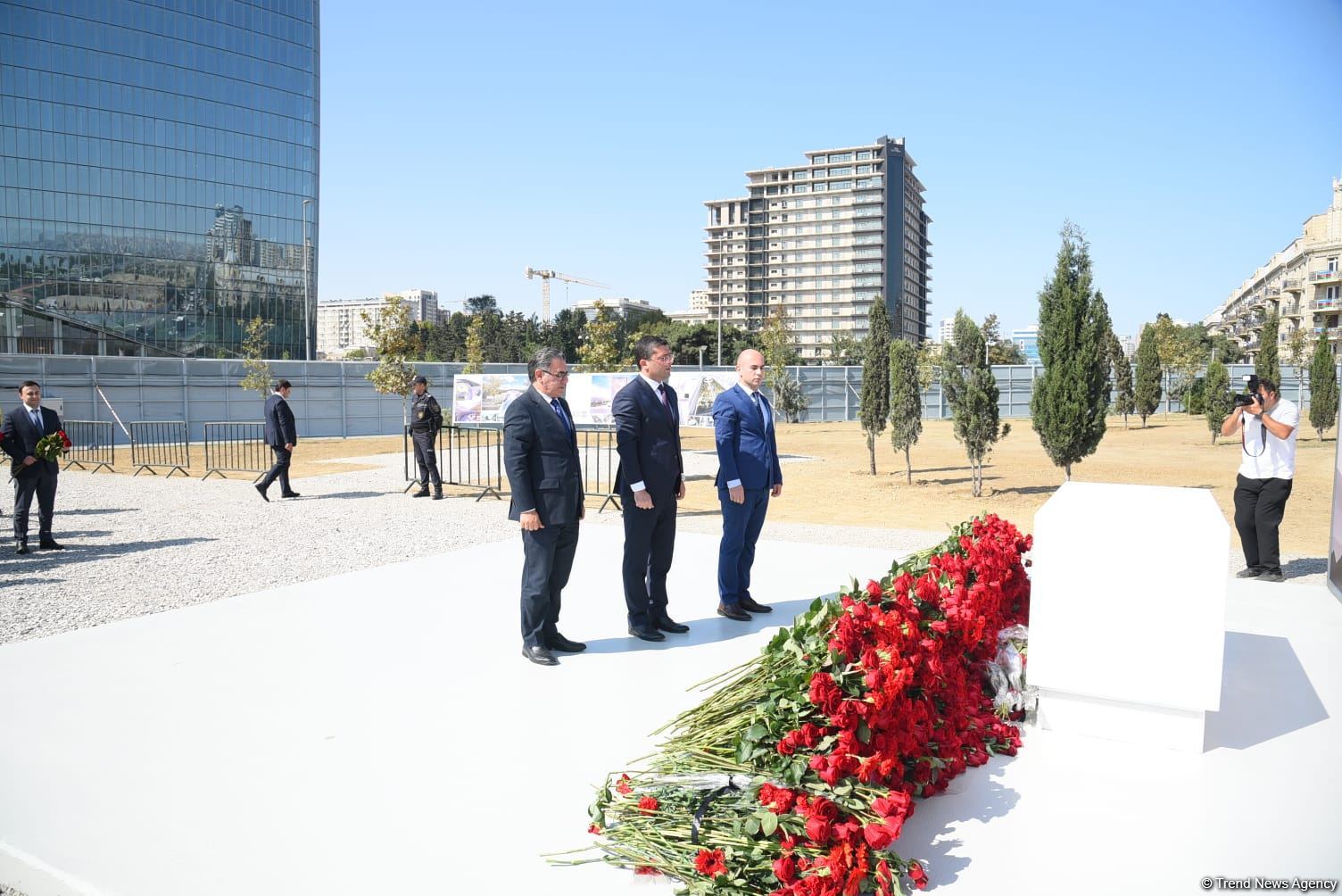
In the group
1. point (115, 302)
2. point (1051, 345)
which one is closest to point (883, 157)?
point (115, 302)

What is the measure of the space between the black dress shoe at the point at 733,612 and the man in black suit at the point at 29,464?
769 cm

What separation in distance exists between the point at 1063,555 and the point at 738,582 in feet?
8.54

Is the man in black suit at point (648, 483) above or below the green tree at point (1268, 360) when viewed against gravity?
below

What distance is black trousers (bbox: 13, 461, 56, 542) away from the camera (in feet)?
29.2

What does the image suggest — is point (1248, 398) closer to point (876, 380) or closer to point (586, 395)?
point (876, 380)

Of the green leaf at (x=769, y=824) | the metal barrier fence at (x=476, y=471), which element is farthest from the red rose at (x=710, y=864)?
the metal barrier fence at (x=476, y=471)

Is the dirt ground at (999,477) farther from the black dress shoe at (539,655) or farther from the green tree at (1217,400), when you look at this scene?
the black dress shoe at (539,655)

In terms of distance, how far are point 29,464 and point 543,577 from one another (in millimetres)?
7458

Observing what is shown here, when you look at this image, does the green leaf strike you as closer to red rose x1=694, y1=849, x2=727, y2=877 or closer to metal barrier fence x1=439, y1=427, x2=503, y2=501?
red rose x1=694, y1=849, x2=727, y2=877

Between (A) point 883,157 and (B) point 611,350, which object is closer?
(B) point 611,350

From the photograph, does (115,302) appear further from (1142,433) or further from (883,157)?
(883,157)

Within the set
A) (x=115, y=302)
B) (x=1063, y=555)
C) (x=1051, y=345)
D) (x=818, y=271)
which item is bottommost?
(x=1063, y=555)

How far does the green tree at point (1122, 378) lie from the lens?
109 ft

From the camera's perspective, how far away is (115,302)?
190ft
